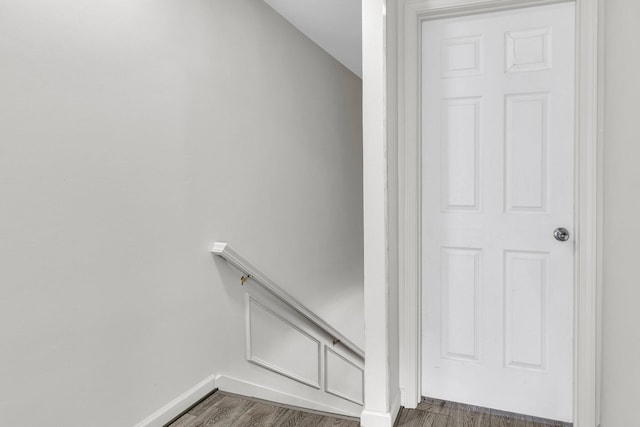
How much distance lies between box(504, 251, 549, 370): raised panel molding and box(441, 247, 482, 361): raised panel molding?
13 cm

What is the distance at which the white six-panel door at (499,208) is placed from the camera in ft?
6.47

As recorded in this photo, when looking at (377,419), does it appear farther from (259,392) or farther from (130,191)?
(130,191)

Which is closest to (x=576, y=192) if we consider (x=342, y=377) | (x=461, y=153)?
(x=461, y=153)

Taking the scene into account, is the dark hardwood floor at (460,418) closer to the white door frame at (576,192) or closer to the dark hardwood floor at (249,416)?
the white door frame at (576,192)

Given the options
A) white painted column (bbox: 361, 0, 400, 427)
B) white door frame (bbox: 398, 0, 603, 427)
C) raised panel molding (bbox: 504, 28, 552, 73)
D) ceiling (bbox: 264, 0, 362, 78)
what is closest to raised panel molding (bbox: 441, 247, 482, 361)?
white door frame (bbox: 398, 0, 603, 427)

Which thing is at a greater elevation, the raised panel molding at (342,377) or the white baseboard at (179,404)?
the white baseboard at (179,404)

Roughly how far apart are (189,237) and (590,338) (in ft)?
6.26

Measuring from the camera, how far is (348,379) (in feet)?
12.4

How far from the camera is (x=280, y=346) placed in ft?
10.1

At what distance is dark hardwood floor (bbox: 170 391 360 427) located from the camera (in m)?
2.11

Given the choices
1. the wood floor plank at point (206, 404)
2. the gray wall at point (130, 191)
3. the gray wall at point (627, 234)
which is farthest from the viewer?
the wood floor plank at point (206, 404)

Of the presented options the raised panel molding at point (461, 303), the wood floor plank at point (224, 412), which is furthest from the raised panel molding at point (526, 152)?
the wood floor plank at point (224, 412)

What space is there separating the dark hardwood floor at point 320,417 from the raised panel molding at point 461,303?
251mm

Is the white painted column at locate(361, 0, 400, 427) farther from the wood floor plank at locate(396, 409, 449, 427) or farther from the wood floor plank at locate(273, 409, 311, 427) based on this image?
the wood floor plank at locate(273, 409, 311, 427)
